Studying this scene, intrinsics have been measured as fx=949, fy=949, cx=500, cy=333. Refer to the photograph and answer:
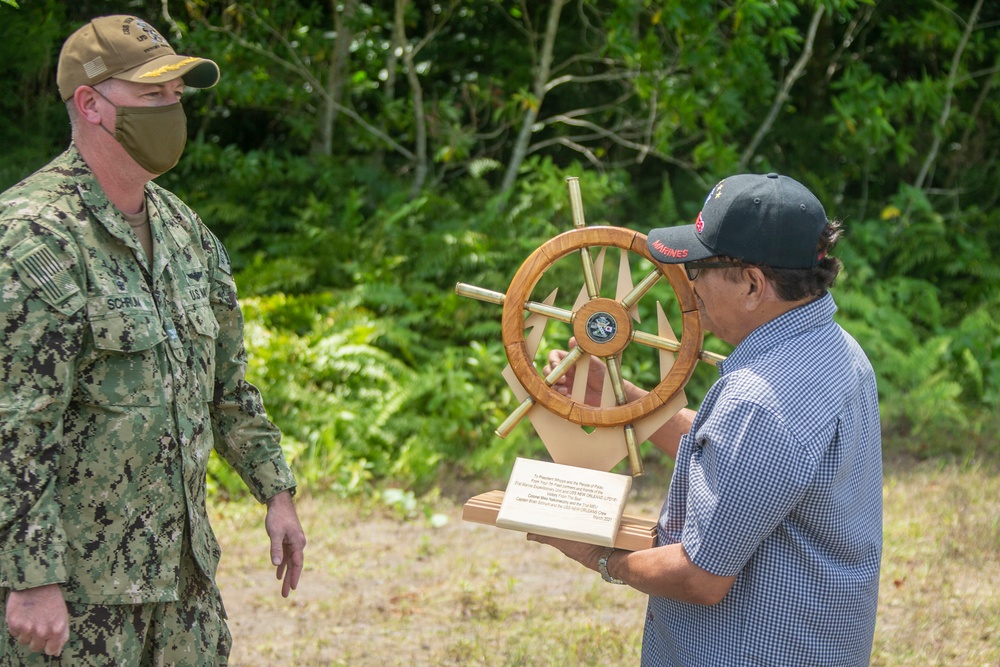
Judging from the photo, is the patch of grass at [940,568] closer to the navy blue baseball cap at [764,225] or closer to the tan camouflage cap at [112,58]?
the navy blue baseball cap at [764,225]

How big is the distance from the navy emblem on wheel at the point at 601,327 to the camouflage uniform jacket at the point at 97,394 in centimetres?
103

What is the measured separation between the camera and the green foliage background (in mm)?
6559

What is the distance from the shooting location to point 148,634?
2338 mm

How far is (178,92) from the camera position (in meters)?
2.45

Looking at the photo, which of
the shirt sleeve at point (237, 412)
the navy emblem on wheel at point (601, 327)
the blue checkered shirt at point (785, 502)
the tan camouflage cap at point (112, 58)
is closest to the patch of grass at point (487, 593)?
the shirt sleeve at point (237, 412)

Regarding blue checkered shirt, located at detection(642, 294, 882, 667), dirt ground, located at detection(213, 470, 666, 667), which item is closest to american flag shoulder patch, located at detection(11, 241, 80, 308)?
blue checkered shirt, located at detection(642, 294, 882, 667)

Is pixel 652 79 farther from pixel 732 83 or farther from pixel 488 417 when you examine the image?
pixel 488 417

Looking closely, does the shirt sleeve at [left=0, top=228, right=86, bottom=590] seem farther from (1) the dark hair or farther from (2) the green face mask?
(1) the dark hair

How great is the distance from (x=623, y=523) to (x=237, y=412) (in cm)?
112

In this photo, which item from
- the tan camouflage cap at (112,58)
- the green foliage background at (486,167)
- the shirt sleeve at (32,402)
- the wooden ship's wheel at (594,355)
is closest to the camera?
the shirt sleeve at (32,402)

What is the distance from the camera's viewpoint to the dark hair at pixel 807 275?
81.6 inches

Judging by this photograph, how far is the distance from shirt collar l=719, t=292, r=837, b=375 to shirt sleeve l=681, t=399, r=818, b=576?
0.16 m

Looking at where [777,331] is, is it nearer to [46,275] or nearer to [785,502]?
[785,502]

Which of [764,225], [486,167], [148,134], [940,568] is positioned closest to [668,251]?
[764,225]
